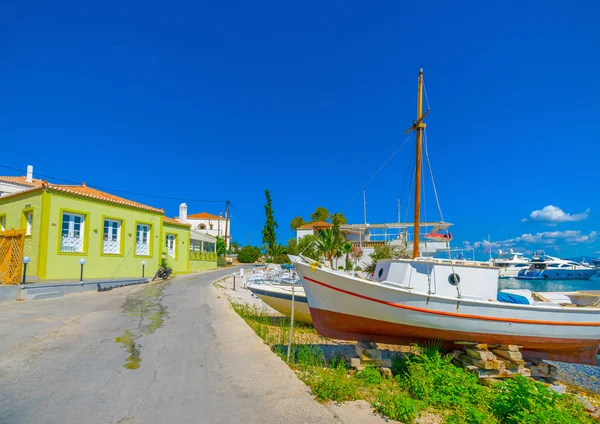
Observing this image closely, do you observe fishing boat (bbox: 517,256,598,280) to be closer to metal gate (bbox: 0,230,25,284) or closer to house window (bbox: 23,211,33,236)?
house window (bbox: 23,211,33,236)

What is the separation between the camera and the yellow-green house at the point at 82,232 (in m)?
16.7

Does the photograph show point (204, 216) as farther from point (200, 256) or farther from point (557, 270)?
point (557, 270)

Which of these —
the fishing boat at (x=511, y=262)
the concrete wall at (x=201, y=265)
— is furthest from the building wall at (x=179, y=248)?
the fishing boat at (x=511, y=262)

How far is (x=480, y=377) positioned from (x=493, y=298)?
5.77 ft

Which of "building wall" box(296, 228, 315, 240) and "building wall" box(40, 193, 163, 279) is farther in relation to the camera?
"building wall" box(296, 228, 315, 240)

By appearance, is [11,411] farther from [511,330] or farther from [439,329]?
[511,330]

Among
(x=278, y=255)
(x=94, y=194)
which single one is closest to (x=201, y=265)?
(x=278, y=255)

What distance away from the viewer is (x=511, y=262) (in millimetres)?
70688

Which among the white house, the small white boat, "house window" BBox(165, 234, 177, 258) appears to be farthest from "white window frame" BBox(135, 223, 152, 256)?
the white house

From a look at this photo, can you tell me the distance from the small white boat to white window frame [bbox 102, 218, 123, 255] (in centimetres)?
1249

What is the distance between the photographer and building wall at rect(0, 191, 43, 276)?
54.1ft

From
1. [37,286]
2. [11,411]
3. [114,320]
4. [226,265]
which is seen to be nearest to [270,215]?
[226,265]

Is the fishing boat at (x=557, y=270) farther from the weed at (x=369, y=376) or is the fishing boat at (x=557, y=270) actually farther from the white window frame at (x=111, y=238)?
the weed at (x=369, y=376)

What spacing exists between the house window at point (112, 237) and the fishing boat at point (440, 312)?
17084mm
